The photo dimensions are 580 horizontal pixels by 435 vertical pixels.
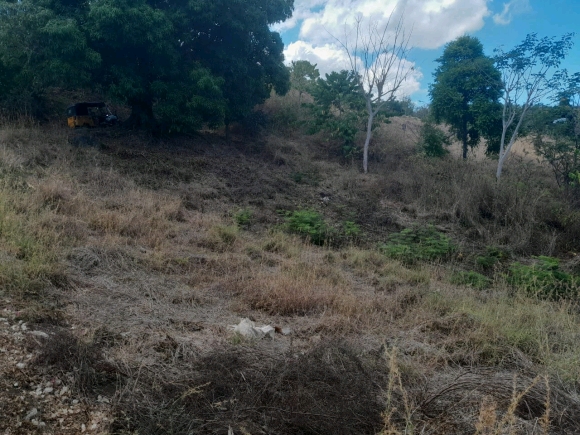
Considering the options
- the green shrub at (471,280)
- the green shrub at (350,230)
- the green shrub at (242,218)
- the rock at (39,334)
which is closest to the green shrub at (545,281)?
the green shrub at (471,280)

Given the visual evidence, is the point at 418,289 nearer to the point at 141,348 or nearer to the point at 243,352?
the point at 243,352

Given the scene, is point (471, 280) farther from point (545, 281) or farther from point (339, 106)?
point (339, 106)

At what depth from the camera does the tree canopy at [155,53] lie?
1032 centimetres

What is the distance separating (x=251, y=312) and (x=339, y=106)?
44.3 feet

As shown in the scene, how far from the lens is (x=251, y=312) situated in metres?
4.45

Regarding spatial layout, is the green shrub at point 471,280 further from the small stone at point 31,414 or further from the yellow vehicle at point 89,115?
→ the yellow vehicle at point 89,115

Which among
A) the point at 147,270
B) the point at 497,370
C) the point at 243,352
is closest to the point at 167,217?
the point at 147,270

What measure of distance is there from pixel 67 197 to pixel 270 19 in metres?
9.10

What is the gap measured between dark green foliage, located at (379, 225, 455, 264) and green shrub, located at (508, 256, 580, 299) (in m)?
1.29

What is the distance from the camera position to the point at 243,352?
10.4 feet

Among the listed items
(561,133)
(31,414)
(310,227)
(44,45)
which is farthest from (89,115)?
(561,133)

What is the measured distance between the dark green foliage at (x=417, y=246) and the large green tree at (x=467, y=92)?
786 centimetres

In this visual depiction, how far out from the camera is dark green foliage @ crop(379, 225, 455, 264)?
7438 mm

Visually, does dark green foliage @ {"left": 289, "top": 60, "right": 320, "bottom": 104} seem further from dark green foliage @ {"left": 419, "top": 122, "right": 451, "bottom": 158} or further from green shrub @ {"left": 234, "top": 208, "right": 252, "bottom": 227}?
green shrub @ {"left": 234, "top": 208, "right": 252, "bottom": 227}
